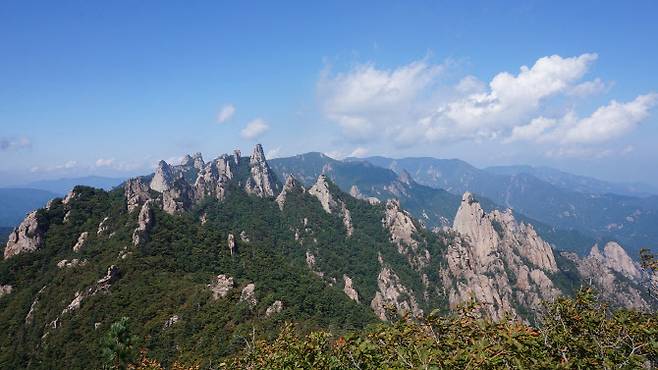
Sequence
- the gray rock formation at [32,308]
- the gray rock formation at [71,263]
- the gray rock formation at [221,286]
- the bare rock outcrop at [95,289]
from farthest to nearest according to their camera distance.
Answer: the gray rock formation at [71,263], the gray rock formation at [221,286], the gray rock formation at [32,308], the bare rock outcrop at [95,289]

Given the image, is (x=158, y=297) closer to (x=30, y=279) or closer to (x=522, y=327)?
(x=30, y=279)

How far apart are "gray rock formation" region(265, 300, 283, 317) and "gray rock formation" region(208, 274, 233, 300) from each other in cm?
1032

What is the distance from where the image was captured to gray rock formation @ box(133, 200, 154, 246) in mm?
99688

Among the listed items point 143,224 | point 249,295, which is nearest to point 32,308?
point 143,224

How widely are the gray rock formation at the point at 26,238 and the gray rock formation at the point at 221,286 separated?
2056 inches

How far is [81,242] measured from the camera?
10412 centimetres

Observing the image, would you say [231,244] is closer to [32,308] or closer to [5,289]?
[32,308]

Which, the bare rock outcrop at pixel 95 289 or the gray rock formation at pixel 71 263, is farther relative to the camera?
the gray rock formation at pixel 71 263

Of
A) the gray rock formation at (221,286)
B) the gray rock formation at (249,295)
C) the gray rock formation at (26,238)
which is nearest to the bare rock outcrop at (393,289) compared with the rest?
the gray rock formation at (221,286)

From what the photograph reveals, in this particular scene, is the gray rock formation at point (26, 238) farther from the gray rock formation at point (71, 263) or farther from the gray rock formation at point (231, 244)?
the gray rock formation at point (231, 244)

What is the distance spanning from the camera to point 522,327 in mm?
18469

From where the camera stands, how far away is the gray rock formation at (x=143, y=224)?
99688 millimetres

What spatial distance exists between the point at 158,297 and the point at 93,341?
43.3 ft

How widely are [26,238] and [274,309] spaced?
70670 mm
